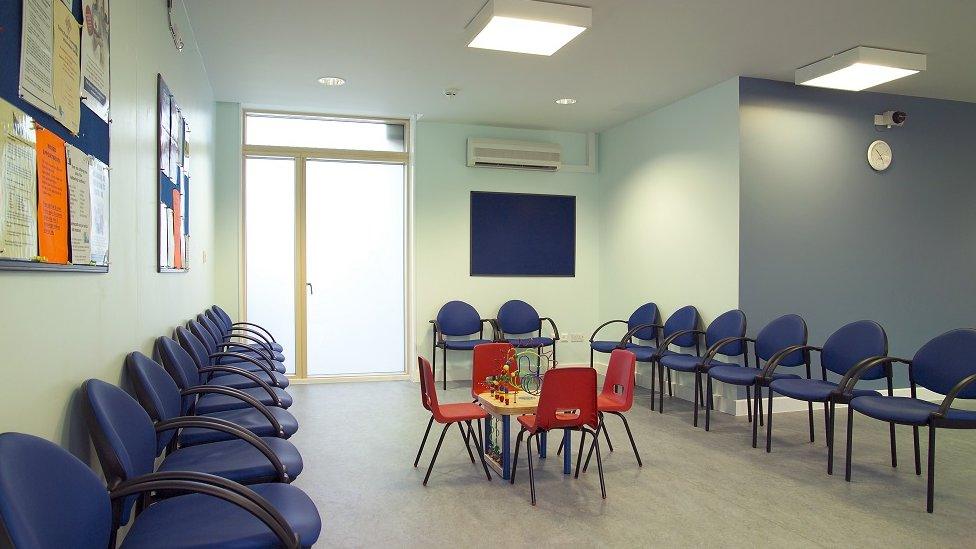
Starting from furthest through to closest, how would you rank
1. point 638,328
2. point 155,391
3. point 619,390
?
point 638,328
point 619,390
point 155,391

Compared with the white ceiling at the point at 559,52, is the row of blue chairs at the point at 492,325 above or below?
below

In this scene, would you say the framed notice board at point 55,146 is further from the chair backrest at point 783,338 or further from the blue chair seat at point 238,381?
the chair backrest at point 783,338

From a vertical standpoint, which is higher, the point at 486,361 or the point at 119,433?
the point at 119,433

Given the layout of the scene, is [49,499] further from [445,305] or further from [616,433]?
[445,305]

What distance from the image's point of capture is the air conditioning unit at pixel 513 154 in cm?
764

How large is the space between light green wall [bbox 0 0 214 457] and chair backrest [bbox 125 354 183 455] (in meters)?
0.08

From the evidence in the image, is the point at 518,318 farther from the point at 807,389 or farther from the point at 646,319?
the point at 807,389

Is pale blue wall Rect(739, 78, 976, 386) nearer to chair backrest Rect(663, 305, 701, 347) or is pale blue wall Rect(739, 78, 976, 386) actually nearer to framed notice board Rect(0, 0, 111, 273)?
chair backrest Rect(663, 305, 701, 347)

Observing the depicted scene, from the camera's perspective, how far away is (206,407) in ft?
11.0

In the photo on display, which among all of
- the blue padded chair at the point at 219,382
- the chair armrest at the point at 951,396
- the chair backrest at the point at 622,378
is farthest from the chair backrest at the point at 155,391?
the chair armrest at the point at 951,396

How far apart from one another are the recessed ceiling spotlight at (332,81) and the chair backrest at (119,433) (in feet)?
14.2

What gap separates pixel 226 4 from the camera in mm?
4254

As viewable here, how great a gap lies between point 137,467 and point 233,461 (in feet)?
1.37

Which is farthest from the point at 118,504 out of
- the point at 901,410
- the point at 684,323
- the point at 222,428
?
the point at 684,323
